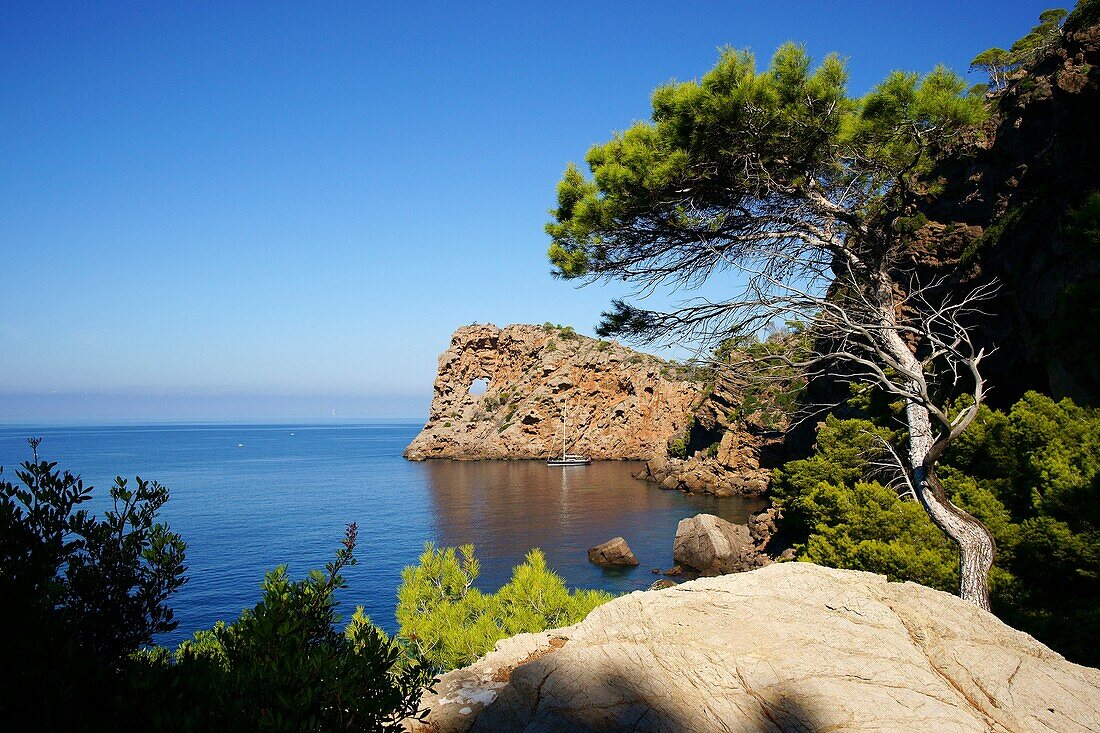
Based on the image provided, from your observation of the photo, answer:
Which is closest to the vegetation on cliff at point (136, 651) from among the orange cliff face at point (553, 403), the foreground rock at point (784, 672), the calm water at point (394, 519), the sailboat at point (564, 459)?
the foreground rock at point (784, 672)

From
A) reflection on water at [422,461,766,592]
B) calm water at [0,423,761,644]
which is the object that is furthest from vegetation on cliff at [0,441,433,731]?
reflection on water at [422,461,766,592]

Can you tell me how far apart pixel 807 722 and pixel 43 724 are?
4948mm

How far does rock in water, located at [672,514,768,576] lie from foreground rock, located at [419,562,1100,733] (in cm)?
2383

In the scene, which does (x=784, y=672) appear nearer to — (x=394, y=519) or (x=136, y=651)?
(x=136, y=651)

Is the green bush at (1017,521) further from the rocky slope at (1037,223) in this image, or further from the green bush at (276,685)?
the green bush at (276,685)

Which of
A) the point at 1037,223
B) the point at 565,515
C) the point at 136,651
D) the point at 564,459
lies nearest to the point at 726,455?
the point at 565,515

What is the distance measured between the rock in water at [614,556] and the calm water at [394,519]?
86 cm

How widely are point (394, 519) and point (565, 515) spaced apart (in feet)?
40.5

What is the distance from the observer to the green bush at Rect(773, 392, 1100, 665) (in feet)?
35.2

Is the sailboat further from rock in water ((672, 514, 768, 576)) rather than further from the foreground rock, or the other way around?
the foreground rock

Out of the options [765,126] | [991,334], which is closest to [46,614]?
[765,126]

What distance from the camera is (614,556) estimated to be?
31438 mm

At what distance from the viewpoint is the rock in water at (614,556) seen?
3134 centimetres

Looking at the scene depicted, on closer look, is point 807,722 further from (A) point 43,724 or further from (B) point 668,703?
(A) point 43,724
